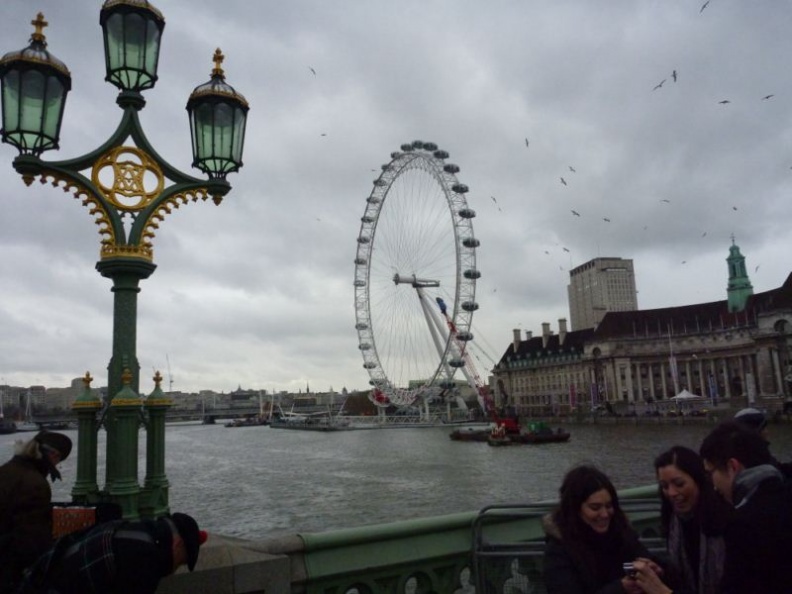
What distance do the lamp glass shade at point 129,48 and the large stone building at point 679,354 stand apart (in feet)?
333

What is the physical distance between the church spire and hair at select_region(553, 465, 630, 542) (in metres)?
125

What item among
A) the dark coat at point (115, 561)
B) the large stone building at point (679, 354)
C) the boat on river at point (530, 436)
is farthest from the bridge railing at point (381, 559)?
the large stone building at point (679, 354)

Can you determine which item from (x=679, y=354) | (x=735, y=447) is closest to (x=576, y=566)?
(x=735, y=447)

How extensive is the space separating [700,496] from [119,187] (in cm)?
466

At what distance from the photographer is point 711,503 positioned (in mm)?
3213

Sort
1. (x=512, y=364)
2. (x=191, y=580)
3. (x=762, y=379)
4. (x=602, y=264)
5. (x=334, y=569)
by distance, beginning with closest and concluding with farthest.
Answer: (x=191, y=580)
(x=334, y=569)
(x=762, y=379)
(x=512, y=364)
(x=602, y=264)

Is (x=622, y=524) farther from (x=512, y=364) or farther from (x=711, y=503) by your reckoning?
(x=512, y=364)

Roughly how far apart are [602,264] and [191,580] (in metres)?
188

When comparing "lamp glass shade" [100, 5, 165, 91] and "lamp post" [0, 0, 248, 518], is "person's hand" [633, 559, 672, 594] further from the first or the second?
"lamp glass shade" [100, 5, 165, 91]

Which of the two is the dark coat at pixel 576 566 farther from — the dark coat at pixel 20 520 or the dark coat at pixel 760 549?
the dark coat at pixel 20 520

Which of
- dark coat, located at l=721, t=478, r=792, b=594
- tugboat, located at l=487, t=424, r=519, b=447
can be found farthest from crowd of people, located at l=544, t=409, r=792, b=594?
tugboat, located at l=487, t=424, r=519, b=447

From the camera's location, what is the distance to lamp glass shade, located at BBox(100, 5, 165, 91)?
18.7 feet

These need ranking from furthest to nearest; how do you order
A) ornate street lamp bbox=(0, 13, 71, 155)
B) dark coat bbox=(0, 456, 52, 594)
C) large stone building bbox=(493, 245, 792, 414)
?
large stone building bbox=(493, 245, 792, 414) < ornate street lamp bbox=(0, 13, 71, 155) < dark coat bbox=(0, 456, 52, 594)

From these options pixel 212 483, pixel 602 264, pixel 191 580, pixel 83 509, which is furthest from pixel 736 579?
pixel 602 264
